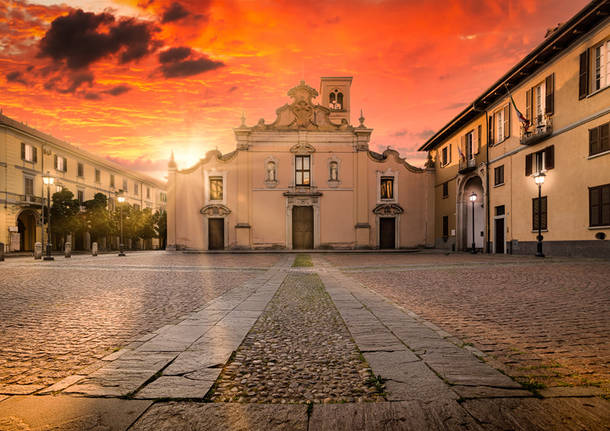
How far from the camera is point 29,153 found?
115 feet

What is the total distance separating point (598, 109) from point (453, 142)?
53.4 ft

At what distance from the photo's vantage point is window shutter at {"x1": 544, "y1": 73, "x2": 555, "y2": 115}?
19000 millimetres

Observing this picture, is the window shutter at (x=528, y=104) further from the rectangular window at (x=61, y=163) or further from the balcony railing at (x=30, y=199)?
the rectangular window at (x=61, y=163)

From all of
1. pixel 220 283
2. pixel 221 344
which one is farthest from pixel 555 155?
pixel 221 344

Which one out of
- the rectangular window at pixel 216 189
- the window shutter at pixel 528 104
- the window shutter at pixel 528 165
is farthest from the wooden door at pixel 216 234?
the window shutter at pixel 528 104

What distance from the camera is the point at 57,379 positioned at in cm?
318

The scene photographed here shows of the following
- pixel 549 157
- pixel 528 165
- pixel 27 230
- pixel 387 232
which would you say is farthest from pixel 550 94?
pixel 27 230

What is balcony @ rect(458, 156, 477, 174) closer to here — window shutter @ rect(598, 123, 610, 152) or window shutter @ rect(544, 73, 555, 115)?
window shutter @ rect(544, 73, 555, 115)

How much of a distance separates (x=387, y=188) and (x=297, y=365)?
29854mm

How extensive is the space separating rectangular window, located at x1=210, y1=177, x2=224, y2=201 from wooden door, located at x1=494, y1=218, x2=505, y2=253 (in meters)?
20.4

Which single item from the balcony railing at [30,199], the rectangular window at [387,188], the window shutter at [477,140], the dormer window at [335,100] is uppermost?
the dormer window at [335,100]

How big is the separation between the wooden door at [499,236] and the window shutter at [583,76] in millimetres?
9287

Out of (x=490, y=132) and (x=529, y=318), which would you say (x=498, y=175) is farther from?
(x=529, y=318)

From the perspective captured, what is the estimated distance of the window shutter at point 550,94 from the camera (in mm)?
19000
